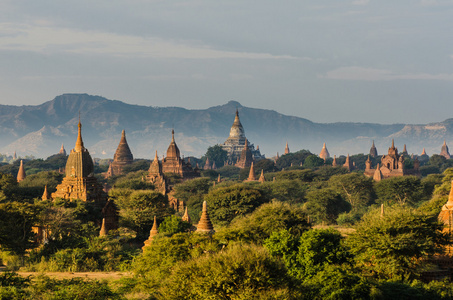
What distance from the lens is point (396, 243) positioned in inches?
1624

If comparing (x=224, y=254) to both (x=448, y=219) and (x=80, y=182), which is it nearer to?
(x=448, y=219)

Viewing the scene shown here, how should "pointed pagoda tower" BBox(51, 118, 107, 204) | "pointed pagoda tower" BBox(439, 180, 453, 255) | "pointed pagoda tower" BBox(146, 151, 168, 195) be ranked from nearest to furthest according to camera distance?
"pointed pagoda tower" BBox(439, 180, 453, 255), "pointed pagoda tower" BBox(51, 118, 107, 204), "pointed pagoda tower" BBox(146, 151, 168, 195)

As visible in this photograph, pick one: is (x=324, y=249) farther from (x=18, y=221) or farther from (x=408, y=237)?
(x=18, y=221)

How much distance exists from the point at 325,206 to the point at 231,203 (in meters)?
13.9

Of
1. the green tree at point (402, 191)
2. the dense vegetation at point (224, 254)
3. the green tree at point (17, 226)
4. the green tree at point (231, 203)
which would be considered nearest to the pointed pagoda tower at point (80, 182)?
the dense vegetation at point (224, 254)

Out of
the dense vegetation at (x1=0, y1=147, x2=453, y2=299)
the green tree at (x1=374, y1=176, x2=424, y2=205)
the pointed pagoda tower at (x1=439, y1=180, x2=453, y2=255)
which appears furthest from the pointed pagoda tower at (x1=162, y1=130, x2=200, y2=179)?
the pointed pagoda tower at (x1=439, y1=180, x2=453, y2=255)

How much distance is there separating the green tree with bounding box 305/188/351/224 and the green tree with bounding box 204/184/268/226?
24.9 ft

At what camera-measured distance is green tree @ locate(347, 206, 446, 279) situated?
4088 centimetres

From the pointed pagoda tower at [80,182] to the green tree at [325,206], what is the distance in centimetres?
2248

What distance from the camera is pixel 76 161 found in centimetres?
7250

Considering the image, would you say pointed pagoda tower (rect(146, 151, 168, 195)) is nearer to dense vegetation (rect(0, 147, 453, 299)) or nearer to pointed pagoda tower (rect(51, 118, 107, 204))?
pointed pagoda tower (rect(51, 118, 107, 204))

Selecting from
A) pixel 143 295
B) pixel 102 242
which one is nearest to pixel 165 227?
pixel 102 242

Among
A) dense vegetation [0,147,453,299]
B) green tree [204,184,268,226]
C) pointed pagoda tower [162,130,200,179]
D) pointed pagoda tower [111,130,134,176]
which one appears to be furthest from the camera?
pointed pagoda tower [111,130,134,176]

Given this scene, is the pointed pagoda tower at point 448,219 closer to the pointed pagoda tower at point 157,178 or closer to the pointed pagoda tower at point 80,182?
the pointed pagoda tower at point 80,182
